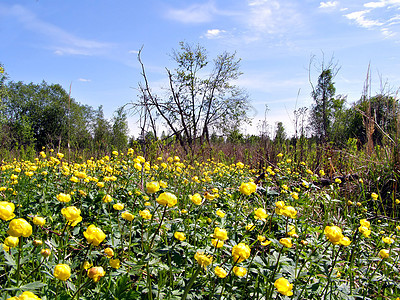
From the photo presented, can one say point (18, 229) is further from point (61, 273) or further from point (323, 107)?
point (323, 107)

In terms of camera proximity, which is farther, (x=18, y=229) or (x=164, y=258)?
(x=164, y=258)

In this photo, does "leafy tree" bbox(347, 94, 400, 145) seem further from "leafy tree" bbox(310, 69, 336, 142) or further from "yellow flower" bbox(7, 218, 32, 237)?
"yellow flower" bbox(7, 218, 32, 237)

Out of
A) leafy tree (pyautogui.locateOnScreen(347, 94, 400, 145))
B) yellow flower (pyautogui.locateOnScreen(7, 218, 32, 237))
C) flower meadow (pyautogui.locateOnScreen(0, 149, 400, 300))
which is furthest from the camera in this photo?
leafy tree (pyautogui.locateOnScreen(347, 94, 400, 145))

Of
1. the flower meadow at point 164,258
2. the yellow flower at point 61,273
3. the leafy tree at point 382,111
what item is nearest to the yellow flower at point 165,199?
the flower meadow at point 164,258

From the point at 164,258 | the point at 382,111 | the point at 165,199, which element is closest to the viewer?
the point at 165,199

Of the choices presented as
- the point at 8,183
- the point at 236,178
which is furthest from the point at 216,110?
the point at 8,183

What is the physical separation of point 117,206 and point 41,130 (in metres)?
40.8

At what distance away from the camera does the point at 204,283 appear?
1039 millimetres

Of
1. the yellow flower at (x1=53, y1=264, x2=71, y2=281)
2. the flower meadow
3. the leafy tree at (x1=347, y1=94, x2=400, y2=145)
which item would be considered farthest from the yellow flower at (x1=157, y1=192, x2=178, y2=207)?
the leafy tree at (x1=347, y1=94, x2=400, y2=145)

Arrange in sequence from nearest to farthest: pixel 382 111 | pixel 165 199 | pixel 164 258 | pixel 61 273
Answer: pixel 61 273 → pixel 165 199 → pixel 164 258 → pixel 382 111

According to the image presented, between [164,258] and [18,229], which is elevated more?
[18,229]

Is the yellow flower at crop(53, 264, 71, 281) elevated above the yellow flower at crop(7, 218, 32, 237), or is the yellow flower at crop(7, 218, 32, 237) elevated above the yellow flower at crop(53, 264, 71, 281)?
the yellow flower at crop(7, 218, 32, 237)

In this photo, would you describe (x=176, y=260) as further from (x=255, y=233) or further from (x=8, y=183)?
(x=8, y=183)

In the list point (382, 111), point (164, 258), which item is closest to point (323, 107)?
point (382, 111)
